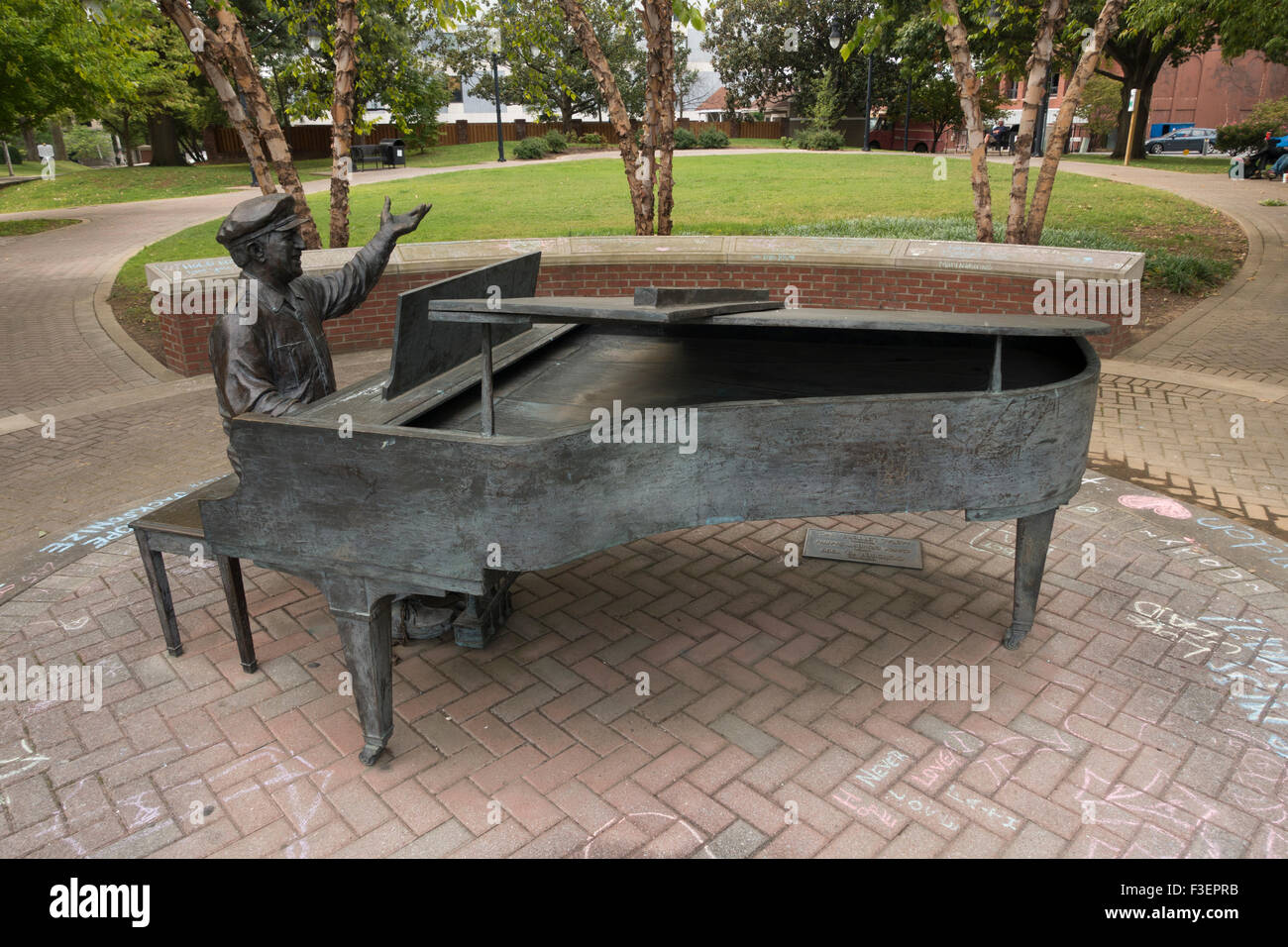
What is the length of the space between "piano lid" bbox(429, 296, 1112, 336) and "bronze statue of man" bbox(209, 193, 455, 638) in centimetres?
101

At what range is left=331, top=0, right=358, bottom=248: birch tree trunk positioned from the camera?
9.06m

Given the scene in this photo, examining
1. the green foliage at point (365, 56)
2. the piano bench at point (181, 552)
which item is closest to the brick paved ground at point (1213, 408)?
the piano bench at point (181, 552)

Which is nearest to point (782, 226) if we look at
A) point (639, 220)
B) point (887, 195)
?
point (639, 220)

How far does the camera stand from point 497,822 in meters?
3.34

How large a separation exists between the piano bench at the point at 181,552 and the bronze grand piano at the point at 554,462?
0.61 m

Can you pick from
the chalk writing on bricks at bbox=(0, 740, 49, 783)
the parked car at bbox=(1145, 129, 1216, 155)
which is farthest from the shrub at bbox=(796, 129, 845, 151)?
the chalk writing on bricks at bbox=(0, 740, 49, 783)

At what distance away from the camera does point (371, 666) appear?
138 inches

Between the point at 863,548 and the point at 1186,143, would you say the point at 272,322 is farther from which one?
the point at 1186,143

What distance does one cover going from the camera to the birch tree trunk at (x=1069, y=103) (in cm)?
873

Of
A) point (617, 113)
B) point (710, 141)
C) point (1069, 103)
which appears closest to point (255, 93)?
point (617, 113)

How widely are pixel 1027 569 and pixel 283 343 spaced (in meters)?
3.59

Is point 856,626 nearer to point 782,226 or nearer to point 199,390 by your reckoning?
point 199,390
